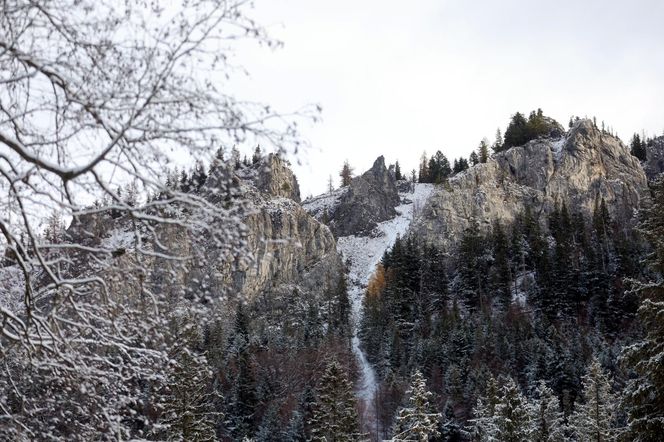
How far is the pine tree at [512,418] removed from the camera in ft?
73.3

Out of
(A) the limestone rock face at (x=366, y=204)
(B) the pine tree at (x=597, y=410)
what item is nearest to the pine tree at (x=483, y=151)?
(A) the limestone rock face at (x=366, y=204)

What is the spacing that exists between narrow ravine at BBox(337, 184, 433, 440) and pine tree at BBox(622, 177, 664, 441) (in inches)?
1648

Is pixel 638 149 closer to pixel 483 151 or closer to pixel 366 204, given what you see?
pixel 483 151

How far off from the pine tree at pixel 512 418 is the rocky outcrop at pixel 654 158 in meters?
96.5

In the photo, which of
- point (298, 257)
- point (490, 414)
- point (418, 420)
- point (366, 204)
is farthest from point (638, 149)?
point (418, 420)

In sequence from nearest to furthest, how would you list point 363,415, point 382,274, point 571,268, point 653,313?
point 653,313 < point 363,415 < point 571,268 < point 382,274

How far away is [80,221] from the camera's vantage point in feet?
12.6

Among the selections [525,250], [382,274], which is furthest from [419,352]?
[382,274]

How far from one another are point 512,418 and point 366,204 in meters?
80.8

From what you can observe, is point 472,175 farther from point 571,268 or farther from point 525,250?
point 571,268

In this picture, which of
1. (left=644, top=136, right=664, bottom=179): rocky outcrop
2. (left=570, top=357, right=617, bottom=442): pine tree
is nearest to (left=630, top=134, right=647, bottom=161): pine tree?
(left=644, top=136, right=664, bottom=179): rocky outcrop

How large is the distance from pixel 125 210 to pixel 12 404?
232cm

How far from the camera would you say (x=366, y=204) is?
4043 inches

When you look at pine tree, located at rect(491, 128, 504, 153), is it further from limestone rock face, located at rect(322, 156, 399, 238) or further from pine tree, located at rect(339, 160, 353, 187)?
pine tree, located at rect(339, 160, 353, 187)
